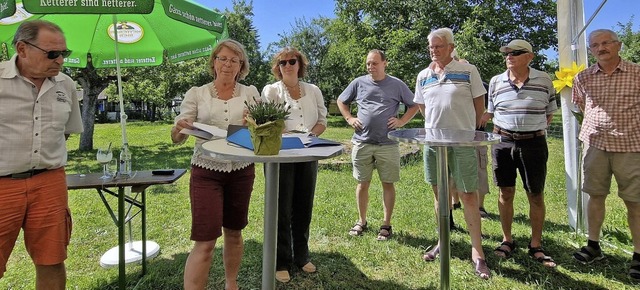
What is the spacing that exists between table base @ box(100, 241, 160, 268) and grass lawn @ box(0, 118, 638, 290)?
68mm

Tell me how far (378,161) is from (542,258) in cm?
162

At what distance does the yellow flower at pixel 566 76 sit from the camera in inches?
127

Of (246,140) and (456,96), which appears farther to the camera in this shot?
(456,96)

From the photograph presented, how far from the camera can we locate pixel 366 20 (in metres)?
19.8

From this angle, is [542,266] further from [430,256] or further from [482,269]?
[430,256]

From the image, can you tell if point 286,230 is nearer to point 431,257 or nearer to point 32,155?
point 431,257

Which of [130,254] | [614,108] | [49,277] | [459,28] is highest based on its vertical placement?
[459,28]

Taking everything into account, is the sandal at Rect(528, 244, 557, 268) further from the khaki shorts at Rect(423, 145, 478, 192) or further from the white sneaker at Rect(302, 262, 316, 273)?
the white sneaker at Rect(302, 262, 316, 273)

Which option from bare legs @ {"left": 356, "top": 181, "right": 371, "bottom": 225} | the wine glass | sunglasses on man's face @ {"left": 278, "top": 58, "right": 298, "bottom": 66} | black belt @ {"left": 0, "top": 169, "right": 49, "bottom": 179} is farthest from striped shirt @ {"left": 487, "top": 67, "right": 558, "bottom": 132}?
black belt @ {"left": 0, "top": 169, "right": 49, "bottom": 179}

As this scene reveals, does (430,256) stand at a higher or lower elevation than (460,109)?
lower

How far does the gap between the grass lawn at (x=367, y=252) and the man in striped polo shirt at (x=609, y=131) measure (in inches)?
15.2

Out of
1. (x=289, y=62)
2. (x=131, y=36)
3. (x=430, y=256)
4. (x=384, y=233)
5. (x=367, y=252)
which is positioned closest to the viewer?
(x=289, y=62)

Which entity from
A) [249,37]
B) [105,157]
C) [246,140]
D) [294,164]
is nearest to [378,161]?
[294,164]

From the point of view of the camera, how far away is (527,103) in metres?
2.98
